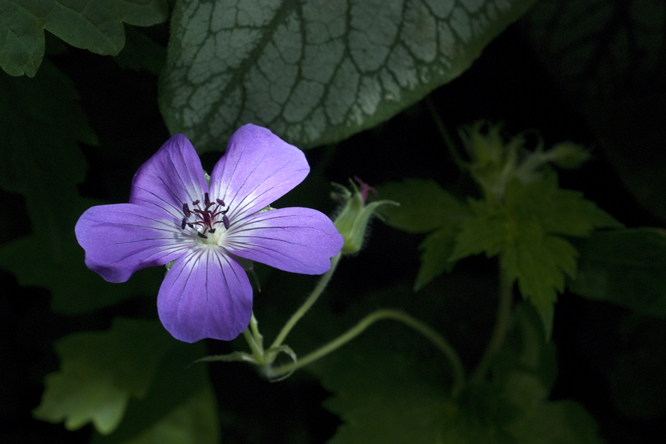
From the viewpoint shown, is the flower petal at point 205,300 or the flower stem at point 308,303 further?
the flower stem at point 308,303

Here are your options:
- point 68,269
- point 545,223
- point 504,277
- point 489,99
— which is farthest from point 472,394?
point 68,269

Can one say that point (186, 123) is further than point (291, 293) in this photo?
No

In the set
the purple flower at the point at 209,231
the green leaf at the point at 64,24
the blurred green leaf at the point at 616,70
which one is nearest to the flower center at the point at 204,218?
the purple flower at the point at 209,231

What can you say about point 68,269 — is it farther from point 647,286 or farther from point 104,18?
point 647,286

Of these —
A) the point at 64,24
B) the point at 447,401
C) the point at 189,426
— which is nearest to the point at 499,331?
the point at 447,401

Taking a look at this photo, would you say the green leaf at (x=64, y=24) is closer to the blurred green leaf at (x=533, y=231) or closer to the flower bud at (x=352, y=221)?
the flower bud at (x=352, y=221)

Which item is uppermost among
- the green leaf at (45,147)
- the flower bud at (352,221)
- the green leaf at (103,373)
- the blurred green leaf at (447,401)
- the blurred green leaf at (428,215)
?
the green leaf at (45,147)

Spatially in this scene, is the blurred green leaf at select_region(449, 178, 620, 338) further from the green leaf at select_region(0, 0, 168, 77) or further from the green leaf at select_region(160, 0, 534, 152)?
the green leaf at select_region(0, 0, 168, 77)
